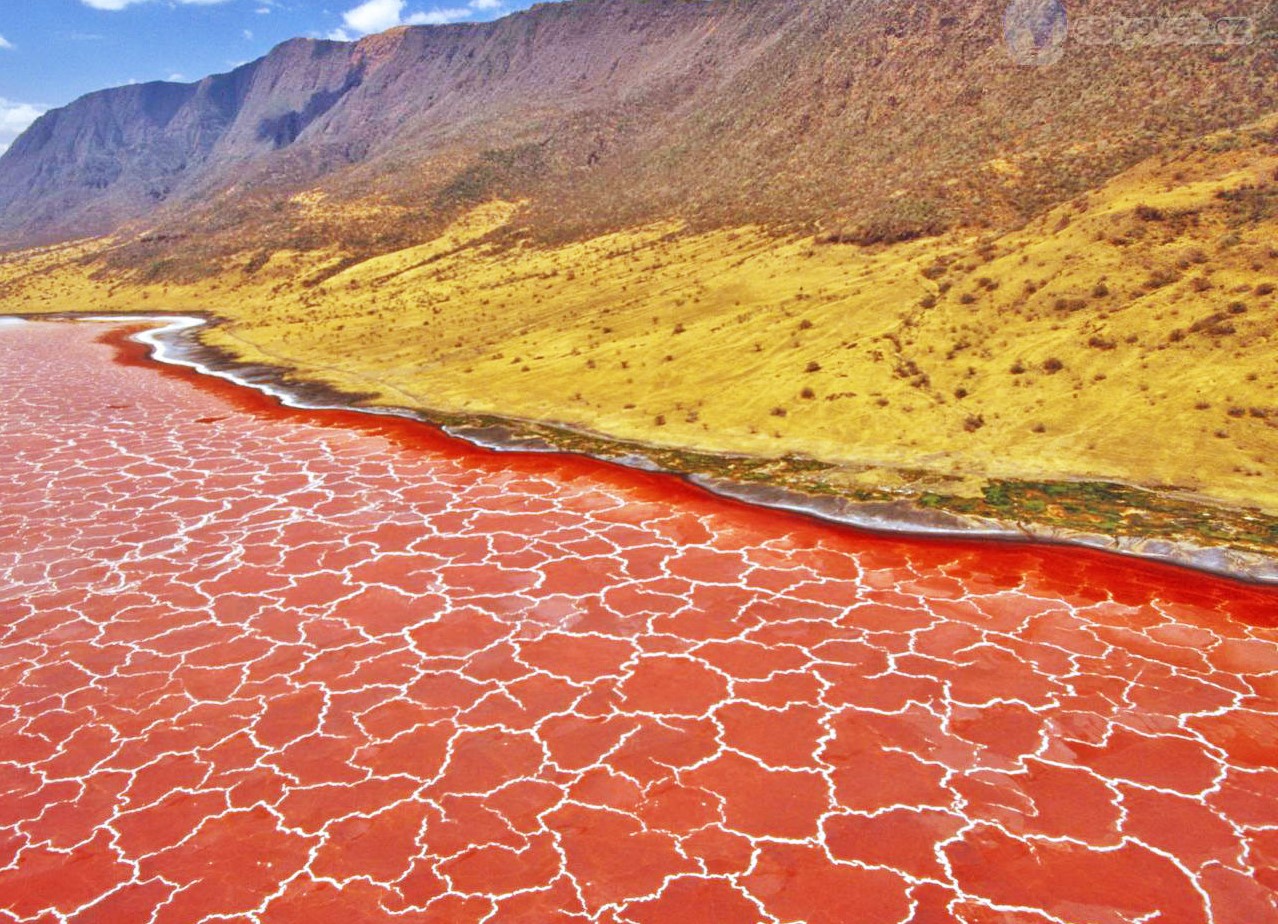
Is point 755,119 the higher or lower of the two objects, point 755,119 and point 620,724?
the higher

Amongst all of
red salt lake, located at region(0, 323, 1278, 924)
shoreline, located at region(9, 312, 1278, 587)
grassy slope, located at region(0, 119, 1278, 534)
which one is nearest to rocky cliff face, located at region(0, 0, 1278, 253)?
grassy slope, located at region(0, 119, 1278, 534)

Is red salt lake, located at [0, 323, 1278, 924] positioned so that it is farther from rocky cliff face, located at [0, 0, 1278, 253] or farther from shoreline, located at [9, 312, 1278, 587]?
rocky cliff face, located at [0, 0, 1278, 253]

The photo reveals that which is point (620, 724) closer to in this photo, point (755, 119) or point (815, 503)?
point (815, 503)

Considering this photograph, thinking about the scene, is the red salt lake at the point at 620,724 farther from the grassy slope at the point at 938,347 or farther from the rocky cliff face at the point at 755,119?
the rocky cliff face at the point at 755,119

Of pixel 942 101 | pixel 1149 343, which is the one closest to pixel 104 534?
pixel 1149 343

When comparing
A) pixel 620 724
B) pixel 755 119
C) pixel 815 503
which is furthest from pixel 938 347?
pixel 755 119

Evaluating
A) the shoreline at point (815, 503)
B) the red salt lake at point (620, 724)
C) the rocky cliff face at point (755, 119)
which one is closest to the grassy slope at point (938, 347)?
the shoreline at point (815, 503)
